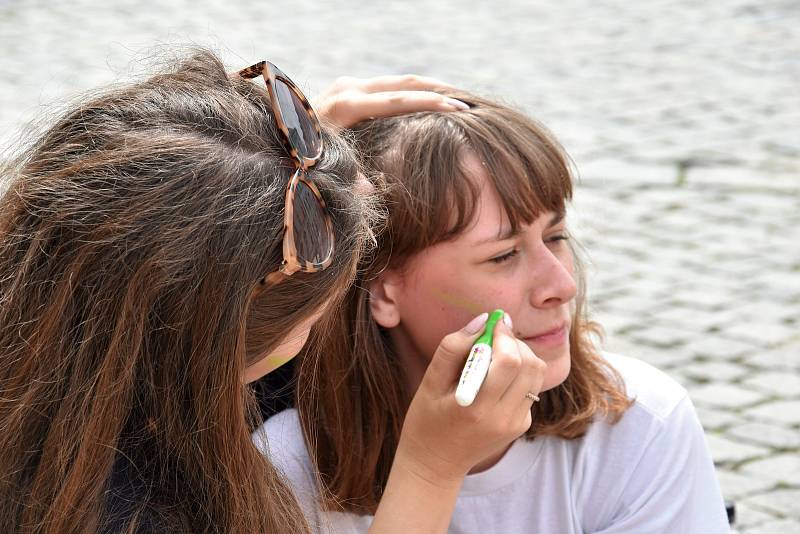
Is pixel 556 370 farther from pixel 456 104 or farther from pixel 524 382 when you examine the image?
pixel 456 104

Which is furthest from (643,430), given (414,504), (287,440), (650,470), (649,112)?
(649,112)

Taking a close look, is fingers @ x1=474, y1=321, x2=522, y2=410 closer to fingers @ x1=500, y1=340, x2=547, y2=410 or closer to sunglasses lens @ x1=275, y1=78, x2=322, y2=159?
fingers @ x1=500, y1=340, x2=547, y2=410

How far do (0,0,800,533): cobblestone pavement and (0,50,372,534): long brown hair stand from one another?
0.32m

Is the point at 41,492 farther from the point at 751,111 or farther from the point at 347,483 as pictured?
the point at 751,111

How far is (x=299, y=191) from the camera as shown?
5.89 feet

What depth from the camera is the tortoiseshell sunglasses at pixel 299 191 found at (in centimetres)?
176

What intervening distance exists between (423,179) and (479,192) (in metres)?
0.11

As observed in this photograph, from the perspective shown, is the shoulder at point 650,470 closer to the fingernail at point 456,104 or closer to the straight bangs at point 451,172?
the straight bangs at point 451,172

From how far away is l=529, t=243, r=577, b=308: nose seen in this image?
7.54ft

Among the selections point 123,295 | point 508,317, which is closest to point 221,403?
point 123,295

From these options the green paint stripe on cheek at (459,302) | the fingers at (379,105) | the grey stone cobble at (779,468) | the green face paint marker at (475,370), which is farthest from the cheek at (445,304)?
the grey stone cobble at (779,468)

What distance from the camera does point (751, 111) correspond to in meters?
6.95

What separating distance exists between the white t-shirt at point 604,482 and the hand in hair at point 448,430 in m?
0.32

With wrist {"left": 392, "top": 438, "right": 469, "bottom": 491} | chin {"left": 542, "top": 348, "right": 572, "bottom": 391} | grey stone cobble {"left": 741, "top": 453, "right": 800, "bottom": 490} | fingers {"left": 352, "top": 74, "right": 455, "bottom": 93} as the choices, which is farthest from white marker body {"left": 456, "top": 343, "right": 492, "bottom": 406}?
grey stone cobble {"left": 741, "top": 453, "right": 800, "bottom": 490}
